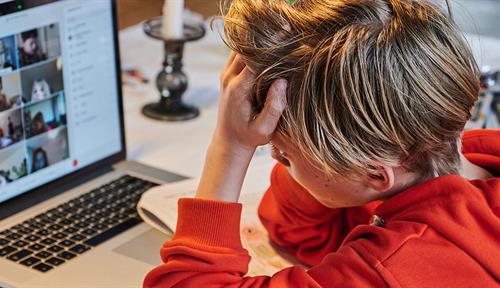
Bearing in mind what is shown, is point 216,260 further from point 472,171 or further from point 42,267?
point 472,171

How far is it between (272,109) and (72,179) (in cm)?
48

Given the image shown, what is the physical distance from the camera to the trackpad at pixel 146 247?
1058 millimetres

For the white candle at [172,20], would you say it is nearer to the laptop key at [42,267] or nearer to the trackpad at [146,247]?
the trackpad at [146,247]

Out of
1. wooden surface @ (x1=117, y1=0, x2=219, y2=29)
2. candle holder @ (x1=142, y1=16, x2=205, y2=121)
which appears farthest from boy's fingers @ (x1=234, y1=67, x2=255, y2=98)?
wooden surface @ (x1=117, y1=0, x2=219, y2=29)

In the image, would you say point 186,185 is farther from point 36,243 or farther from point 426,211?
point 426,211

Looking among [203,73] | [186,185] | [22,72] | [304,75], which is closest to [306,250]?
[186,185]

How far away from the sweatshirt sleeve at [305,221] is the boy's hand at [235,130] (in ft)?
0.62

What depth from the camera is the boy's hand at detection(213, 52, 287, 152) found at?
0.85 m

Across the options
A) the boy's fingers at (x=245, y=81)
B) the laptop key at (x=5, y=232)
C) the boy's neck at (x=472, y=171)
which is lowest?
the laptop key at (x=5, y=232)

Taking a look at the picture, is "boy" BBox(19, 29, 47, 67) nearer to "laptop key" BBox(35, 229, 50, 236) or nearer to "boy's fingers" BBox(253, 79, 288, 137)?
"laptop key" BBox(35, 229, 50, 236)

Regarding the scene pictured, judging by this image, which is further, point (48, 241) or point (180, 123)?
point (180, 123)

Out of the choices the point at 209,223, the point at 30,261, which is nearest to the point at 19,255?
the point at 30,261

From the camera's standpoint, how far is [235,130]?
917 mm

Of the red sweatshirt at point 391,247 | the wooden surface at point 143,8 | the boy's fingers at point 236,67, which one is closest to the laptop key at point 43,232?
the red sweatshirt at point 391,247
